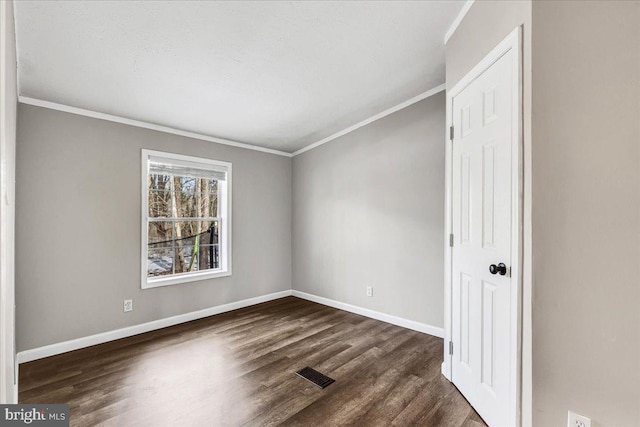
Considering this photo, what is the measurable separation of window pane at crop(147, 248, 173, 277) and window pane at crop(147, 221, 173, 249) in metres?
0.08

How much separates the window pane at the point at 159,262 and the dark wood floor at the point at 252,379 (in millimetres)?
709

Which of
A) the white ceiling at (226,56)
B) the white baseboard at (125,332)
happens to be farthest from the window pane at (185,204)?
the white baseboard at (125,332)

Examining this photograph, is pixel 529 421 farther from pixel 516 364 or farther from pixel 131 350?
pixel 131 350

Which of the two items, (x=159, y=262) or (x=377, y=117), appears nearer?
(x=159, y=262)

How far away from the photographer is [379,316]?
147 inches

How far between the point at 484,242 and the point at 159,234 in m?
3.53

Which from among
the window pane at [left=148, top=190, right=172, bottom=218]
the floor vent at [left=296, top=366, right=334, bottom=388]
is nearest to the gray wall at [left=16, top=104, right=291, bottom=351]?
the window pane at [left=148, top=190, right=172, bottom=218]

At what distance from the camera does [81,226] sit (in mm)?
2959

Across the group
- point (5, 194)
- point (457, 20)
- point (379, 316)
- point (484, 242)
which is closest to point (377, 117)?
point (457, 20)

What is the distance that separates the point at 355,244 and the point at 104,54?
3262mm

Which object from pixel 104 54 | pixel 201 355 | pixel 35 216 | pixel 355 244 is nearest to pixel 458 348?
pixel 355 244

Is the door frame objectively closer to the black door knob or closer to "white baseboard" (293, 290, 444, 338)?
the black door knob

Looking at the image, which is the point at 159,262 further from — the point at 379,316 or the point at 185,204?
the point at 379,316

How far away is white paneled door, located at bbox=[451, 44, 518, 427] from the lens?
1637 mm
